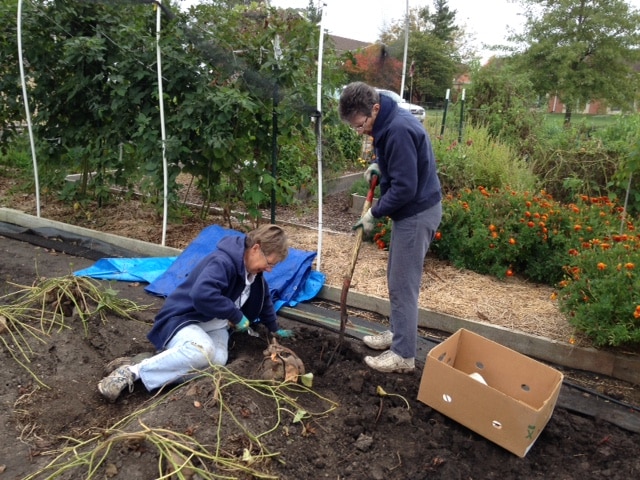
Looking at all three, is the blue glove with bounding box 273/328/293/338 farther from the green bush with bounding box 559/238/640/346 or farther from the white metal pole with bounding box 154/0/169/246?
the white metal pole with bounding box 154/0/169/246

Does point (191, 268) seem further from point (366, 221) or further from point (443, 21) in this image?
point (443, 21)

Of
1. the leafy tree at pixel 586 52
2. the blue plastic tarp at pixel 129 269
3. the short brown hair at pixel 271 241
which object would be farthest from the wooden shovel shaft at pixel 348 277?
the leafy tree at pixel 586 52

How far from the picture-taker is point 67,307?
3619 millimetres

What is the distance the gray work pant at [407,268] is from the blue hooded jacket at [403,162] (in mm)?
69

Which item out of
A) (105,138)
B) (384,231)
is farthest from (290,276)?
(105,138)

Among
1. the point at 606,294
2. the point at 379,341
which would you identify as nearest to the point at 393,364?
the point at 379,341

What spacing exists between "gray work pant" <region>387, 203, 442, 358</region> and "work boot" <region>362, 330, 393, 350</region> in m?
0.40

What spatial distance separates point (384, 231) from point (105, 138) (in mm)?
3266

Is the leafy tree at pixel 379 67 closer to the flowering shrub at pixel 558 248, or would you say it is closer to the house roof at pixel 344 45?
the house roof at pixel 344 45

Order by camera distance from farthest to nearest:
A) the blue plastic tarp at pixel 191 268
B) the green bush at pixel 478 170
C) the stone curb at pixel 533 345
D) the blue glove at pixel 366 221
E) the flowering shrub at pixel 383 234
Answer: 1. the green bush at pixel 478 170
2. the flowering shrub at pixel 383 234
3. the blue plastic tarp at pixel 191 268
4. the stone curb at pixel 533 345
5. the blue glove at pixel 366 221

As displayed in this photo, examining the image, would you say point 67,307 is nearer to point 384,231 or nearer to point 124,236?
point 124,236

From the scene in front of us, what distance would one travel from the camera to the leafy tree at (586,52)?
15.9m

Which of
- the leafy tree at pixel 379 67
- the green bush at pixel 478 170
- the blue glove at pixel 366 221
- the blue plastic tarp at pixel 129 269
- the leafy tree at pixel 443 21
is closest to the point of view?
the blue glove at pixel 366 221

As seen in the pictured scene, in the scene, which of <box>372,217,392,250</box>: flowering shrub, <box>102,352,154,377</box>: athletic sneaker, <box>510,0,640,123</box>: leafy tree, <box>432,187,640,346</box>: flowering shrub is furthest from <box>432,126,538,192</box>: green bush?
<box>510,0,640,123</box>: leafy tree
